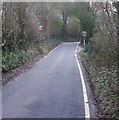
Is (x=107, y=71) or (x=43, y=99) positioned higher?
(x=107, y=71)

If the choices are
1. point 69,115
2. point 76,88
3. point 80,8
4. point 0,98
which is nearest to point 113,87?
point 76,88

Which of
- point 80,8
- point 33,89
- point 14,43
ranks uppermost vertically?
point 80,8

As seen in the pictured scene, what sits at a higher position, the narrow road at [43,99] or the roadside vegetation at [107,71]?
the roadside vegetation at [107,71]

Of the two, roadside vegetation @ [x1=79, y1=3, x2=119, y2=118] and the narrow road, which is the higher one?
roadside vegetation @ [x1=79, y1=3, x2=119, y2=118]

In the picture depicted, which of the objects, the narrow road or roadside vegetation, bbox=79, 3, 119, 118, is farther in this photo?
roadside vegetation, bbox=79, 3, 119, 118

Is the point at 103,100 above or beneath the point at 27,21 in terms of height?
beneath

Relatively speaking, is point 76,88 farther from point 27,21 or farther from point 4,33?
point 27,21

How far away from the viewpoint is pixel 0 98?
341 inches

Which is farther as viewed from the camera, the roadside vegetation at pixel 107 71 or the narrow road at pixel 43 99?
the roadside vegetation at pixel 107 71

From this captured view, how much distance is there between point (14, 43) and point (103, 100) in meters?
12.5

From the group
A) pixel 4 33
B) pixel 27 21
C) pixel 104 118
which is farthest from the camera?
pixel 27 21

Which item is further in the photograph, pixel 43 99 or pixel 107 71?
pixel 107 71

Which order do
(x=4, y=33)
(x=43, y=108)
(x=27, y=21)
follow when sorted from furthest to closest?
(x=27, y=21)
(x=4, y=33)
(x=43, y=108)

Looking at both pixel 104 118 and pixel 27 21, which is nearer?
pixel 104 118
